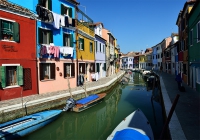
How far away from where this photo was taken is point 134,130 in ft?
19.8

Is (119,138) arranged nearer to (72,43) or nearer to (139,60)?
(72,43)

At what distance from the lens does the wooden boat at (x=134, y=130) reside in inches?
222

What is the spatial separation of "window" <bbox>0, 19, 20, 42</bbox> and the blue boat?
20.5 ft

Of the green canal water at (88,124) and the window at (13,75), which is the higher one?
the window at (13,75)

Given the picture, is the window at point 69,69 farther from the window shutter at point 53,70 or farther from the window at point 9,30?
the window at point 9,30

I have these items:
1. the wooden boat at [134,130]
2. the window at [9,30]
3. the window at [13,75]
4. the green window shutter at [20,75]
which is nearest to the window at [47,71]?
the green window shutter at [20,75]

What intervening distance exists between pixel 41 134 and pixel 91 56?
1576 cm

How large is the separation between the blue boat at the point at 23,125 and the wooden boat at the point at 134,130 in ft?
14.2

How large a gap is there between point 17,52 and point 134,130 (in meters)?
10.3

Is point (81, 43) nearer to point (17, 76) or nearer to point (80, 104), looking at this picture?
point (17, 76)

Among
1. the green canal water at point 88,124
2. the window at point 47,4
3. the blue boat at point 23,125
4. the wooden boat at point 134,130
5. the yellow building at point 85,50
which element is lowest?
the green canal water at point 88,124

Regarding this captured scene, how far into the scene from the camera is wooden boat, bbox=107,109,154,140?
563 cm

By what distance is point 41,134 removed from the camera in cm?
832

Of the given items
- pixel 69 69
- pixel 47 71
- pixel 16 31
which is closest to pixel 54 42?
pixel 47 71
